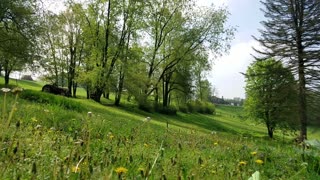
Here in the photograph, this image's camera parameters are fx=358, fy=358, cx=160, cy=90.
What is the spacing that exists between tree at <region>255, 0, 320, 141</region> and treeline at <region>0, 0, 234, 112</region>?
44.5 feet

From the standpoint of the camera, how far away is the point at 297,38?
1097 inches

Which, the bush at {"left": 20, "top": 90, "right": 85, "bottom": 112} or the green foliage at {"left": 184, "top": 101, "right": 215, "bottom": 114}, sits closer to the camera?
the bush at {"left": 20, "top": 90, "right": 85, "bottom": 112}

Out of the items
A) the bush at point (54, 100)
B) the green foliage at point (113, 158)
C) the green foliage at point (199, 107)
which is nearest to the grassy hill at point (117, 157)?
the green foliage at point (113, 158)

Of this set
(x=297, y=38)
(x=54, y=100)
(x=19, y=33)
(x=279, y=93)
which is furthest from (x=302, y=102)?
(x=19, y=33)

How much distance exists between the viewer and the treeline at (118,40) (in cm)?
2448

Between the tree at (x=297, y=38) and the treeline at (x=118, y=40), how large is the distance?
13555mm

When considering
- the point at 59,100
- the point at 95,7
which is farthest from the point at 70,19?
the point at 59,100

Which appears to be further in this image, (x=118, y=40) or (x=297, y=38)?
(x=118, y=40)

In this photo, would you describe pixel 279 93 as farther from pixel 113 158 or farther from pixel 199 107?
pixel 199 107

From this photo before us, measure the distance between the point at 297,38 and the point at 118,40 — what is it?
1798 centimetres

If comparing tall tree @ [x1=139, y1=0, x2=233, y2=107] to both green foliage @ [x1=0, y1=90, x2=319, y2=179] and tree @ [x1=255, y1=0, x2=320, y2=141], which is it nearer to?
tree @ [x1=255, y1=0, x2=320, y2=141]

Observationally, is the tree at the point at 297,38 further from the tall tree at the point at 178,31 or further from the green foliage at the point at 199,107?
the green foliage at the point at 199,107

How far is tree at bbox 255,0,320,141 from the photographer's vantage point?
2681cm

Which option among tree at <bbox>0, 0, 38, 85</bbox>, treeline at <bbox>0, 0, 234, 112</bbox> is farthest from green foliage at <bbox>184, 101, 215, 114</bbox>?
tree at <bbox>0, 0, 38, 85</bbox>
